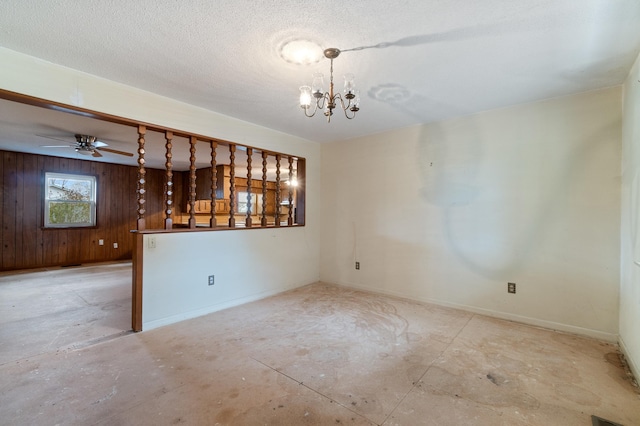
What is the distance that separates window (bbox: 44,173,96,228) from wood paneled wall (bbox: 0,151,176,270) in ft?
0.32

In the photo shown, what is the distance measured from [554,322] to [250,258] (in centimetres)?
354

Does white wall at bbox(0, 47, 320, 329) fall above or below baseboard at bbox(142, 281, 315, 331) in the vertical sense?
above

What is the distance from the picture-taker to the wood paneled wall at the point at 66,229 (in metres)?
5.52

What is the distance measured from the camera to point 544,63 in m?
2.28

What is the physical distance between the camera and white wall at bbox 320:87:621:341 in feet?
8.98

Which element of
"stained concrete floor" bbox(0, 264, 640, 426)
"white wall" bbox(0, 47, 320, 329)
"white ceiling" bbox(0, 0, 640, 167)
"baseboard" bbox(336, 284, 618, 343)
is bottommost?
"stained concrete floor" bbox(0, 264, 640, 426)

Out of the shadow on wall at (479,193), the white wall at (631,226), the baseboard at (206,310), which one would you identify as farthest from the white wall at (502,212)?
the baseboard at (206,310)

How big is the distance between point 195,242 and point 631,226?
4142mm

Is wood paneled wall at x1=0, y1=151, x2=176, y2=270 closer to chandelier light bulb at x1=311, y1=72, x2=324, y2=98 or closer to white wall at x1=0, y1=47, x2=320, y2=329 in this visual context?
white wall at x1=0, y1=47, x2=320, y2=329

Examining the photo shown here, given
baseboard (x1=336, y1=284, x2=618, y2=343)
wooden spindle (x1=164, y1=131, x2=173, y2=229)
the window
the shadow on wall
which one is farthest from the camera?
the window

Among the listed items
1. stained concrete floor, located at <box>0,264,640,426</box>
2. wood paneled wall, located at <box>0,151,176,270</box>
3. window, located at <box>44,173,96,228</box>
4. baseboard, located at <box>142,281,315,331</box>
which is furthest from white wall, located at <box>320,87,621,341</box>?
window, located at <box>44,173,96,228</box>

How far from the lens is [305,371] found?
7.00 ft

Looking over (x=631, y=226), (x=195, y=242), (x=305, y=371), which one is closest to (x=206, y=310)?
(x=195, y=242)

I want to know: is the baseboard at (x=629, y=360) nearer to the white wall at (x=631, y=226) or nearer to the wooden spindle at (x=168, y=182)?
the white wall at (x=631, y=226)
